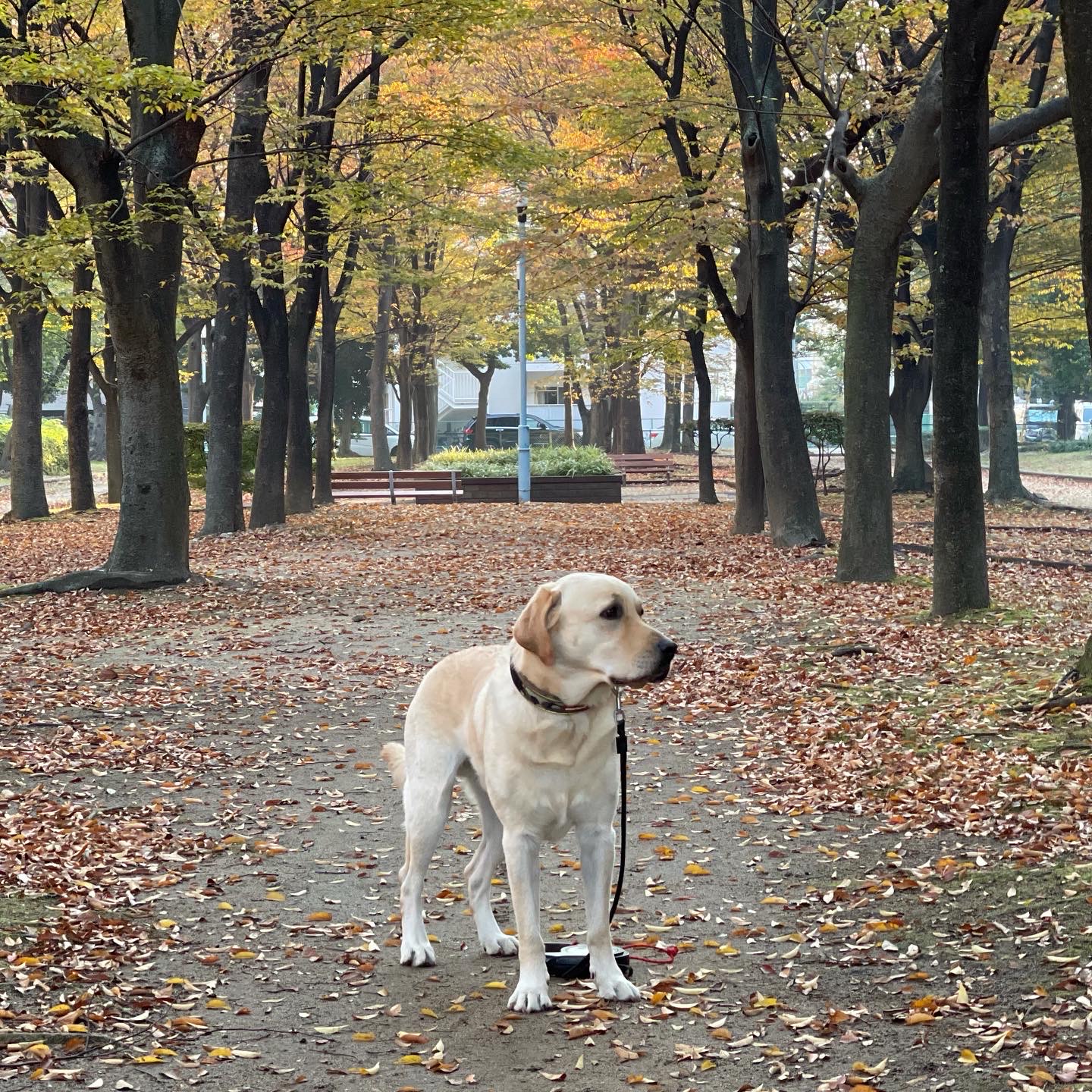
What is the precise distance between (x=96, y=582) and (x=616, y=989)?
38.3 ft

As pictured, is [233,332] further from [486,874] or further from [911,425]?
[486,874]

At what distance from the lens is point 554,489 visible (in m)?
32.6

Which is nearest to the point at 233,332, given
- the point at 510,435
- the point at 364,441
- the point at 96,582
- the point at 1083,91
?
the point at 96,582

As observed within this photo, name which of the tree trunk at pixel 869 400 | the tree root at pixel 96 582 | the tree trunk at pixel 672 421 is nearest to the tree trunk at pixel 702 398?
the tree trunk at pixel 869 400

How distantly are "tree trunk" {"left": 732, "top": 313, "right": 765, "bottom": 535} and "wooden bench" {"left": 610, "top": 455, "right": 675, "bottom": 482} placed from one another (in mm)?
20189

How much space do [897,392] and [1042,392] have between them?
39.6m

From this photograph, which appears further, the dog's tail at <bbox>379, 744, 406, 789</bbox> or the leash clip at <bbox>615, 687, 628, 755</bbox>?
the dog's tail at <bbox>379, 744, 406, 789</bbox>

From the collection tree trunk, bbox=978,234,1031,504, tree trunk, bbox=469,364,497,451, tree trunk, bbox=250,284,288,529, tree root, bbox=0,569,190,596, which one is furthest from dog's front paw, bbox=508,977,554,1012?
tree trunk, bbox=469,364,497,451

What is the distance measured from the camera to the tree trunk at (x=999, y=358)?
86.7 ft

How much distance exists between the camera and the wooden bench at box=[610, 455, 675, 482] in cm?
4222

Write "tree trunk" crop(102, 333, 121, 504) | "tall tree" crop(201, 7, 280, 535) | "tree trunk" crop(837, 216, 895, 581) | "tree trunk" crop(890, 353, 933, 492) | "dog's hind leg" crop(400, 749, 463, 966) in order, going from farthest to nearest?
"tree trunk" crop(102, 333, 121, 504) → "tree trunk" crop(890, 353, 933, 492) → "tall tree" crop(201, 7, 280, 535) → "tree trunk" crop(837, 216, 895, 581) → "dog's hind leg" crop(400, 749, 463, 966)

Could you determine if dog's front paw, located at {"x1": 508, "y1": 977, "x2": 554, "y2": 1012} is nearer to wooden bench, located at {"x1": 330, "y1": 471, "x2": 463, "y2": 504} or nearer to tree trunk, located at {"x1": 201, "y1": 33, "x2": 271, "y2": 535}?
tree trunk, located at {"x1": 201, "y1": 33, "x2": 271, "y2": 535}

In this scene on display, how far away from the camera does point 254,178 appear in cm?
2148

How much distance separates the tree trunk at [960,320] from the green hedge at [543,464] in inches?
859
